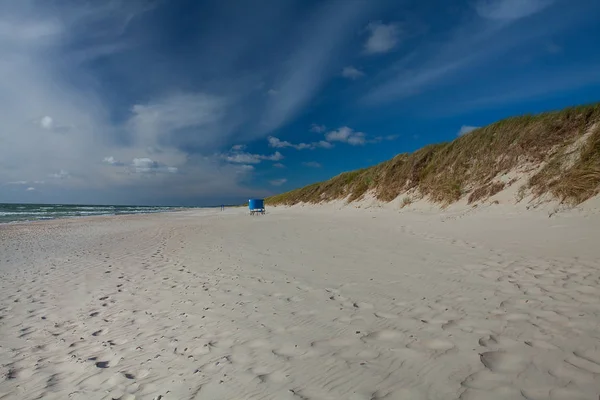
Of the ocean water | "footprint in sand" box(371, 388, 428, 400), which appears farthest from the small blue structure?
"footprint in sand" box(371, 388, 428, 400)

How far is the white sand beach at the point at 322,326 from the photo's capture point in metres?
2.43

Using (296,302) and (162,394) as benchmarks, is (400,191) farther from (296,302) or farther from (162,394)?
(162,394)

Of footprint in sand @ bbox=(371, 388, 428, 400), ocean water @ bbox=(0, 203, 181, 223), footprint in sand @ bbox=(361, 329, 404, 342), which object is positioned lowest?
footprint in sand @ bbox=(371, 388, 428, 400)

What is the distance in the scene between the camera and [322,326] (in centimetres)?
350

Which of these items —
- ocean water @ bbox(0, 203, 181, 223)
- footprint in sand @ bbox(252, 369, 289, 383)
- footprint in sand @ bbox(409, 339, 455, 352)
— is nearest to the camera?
footprint in sand @ bbox(252, 369, 289, 383)

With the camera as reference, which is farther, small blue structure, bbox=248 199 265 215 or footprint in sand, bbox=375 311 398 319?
small blue structure, bbox=248 199 265 215

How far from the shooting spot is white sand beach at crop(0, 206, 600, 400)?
2428mm

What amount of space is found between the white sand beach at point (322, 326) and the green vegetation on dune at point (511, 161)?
3.63 meters

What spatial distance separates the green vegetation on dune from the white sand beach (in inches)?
143

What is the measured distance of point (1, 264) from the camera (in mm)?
8312

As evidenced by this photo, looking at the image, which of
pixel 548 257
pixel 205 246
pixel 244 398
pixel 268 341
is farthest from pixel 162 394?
pixel 205 246

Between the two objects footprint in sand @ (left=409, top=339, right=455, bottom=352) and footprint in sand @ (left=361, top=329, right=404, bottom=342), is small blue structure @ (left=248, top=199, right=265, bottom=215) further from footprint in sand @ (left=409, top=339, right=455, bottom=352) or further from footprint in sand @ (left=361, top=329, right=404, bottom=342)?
footprint in sand @ (left=409, top=339, right=455, bottom=352)

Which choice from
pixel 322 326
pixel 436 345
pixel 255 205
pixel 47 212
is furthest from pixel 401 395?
pixel 47 212

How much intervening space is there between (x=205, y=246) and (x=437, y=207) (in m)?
11.8
